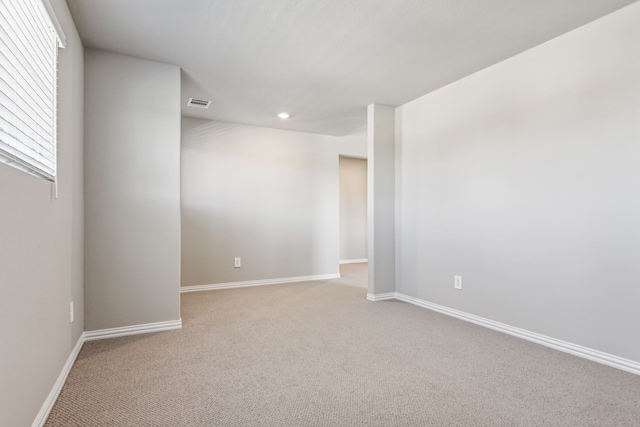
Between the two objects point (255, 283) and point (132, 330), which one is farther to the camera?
point (255, 283)

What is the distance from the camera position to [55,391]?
178cm

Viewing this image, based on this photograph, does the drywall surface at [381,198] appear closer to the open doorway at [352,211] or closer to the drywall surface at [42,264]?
the drywall surface at [42,264]

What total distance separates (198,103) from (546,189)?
3.59 meters

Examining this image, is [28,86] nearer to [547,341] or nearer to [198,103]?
[198,103]

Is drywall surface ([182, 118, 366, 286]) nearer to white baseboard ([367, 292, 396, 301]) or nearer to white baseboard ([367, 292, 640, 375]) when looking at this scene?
white baseboard ([367, 292, 396, 301])

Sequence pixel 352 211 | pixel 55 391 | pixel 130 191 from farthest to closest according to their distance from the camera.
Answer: pixel 352 211 → pixel 130 191 → pixel 55 391

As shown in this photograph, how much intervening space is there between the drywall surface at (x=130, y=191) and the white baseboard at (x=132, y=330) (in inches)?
1.5

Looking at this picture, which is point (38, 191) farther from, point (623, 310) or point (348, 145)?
point (348, 145)

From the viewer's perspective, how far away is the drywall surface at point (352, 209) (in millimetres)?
7199

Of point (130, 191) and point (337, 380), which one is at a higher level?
point (130, 191)

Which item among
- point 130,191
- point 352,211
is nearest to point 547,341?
point 130,191

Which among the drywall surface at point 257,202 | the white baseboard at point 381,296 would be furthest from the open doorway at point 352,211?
the white baseboard at point 381,296

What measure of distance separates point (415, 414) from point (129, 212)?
253 centimetres

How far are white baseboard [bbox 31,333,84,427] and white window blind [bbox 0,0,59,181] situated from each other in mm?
1102
